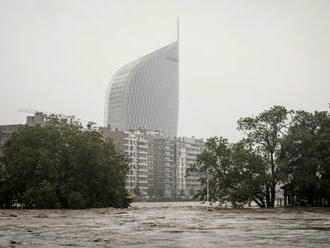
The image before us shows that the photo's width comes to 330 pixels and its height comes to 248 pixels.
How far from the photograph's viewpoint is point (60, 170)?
188 feet

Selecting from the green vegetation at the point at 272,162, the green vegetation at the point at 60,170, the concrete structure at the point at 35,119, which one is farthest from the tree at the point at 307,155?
the concrete structure at the point at 35,119

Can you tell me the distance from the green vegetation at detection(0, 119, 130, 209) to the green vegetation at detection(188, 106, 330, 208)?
10554mm

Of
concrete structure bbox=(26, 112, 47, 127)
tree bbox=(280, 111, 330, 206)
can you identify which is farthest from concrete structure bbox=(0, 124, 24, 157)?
tree bbox=(280, 111, 330, 206)

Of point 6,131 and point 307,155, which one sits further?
point 6,131

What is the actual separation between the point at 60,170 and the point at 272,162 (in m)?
25.4

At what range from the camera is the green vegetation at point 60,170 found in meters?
53.5

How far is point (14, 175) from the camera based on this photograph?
55.1 m

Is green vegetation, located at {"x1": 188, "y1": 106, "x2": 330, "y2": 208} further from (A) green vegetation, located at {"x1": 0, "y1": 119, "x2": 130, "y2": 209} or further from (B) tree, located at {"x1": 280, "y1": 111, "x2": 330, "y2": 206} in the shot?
(A) green vegetation, located at {"x1": 0, "y1": 119, "x2": 130, "y2": 209}

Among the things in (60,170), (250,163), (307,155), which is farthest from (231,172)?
(60,170)

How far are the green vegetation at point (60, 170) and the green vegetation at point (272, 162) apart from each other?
1055cm

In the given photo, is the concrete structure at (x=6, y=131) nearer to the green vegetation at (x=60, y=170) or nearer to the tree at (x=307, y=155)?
the green vegetation at (x=60, y=170)

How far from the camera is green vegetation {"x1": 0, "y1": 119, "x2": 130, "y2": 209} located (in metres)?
53.5

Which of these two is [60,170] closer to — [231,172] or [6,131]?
[231,172]

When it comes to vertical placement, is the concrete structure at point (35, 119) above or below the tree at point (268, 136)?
above
